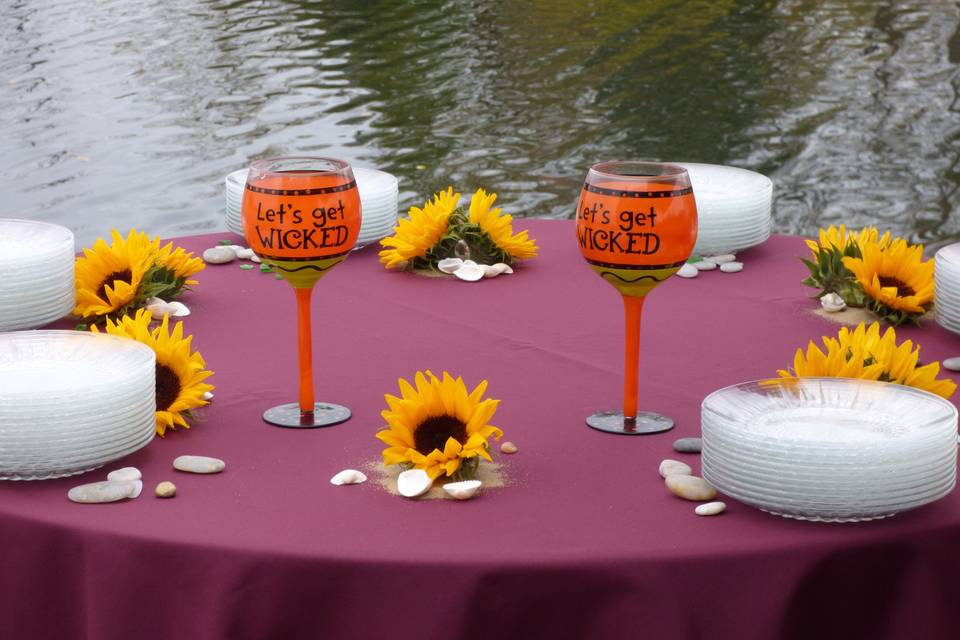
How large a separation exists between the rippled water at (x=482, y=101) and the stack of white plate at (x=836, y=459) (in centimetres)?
511

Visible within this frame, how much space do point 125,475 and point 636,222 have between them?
2.07 feet

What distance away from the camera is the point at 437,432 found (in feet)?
4.82

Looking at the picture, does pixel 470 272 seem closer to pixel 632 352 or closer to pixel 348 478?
pixel 632 352

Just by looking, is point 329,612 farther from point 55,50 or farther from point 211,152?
point 55,50

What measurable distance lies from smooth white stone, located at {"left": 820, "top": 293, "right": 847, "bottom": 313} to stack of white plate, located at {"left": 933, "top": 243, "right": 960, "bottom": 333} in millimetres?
151

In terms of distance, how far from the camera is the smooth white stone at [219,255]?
2477mm

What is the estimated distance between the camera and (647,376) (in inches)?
72.6

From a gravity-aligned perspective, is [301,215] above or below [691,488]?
above

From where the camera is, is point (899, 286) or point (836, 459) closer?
point (836, 459)

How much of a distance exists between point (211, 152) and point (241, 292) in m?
5.77

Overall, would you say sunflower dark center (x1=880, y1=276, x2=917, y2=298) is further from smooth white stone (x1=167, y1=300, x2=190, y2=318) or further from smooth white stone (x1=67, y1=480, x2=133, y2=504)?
smooth white stone (x1=67, y1=480, x2=133, y2=504)

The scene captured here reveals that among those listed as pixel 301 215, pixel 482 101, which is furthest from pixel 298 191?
pixel 482 101

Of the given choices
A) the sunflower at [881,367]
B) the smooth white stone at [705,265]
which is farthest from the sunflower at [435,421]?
the smooth white stone at [705,265]

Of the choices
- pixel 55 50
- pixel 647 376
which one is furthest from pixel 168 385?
pixel 55 50
